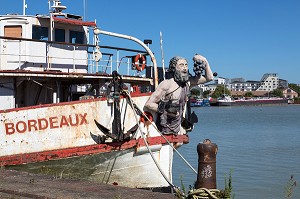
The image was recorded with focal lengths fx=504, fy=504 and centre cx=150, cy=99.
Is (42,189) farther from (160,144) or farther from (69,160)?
(160,144)

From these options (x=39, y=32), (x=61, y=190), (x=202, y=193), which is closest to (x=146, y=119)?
(x=39, y=32)

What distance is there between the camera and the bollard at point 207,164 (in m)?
6.15

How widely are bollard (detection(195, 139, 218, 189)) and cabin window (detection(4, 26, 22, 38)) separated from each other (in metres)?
7.69

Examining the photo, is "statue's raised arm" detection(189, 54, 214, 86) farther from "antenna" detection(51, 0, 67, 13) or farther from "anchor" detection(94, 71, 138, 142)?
"antenna" detection(51, 0, 67, 13)

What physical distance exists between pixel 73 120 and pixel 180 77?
90.0 inches

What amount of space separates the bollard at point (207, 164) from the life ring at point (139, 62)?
19.9 ft

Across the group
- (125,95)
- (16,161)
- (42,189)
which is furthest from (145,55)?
(42,189)

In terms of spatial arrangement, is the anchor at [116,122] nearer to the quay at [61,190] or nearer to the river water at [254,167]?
the quay at [61,190]

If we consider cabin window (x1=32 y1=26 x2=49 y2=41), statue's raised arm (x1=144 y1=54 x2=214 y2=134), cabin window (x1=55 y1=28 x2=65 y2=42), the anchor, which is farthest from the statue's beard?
cabin window (x1=32 y1=26 x2=49 y2=41)

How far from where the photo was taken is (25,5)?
1343 cm

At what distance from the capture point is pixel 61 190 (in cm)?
641

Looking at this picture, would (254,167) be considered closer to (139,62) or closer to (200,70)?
(139,62)

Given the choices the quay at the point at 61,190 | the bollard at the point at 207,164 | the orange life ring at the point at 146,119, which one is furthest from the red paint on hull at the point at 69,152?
the bollard at the point at 207,164

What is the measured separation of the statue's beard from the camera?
9.85 metres
